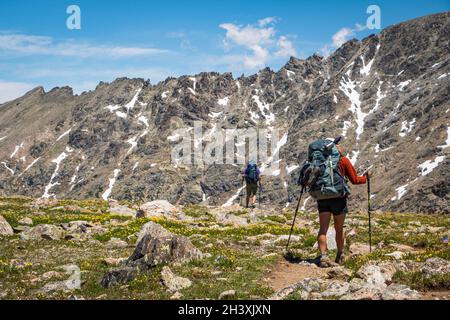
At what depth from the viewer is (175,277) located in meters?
11.9

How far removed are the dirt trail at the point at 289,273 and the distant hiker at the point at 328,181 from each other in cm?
61

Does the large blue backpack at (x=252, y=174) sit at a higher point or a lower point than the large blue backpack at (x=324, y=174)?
lower

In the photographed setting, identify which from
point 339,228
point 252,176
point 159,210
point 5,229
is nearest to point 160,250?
point 339,228

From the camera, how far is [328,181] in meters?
14.3

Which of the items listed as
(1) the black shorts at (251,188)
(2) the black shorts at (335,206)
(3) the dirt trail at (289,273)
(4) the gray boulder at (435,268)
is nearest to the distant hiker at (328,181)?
(2) the black shorts at (335,206)

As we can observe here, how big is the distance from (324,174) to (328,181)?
26cm

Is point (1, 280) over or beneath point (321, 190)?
beneath

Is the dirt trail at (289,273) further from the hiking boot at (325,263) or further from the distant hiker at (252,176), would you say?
the distant hiker at (252,176)

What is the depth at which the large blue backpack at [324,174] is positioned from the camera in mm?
14305

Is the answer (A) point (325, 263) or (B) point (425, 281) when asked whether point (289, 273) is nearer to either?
(A) point (325, 263)

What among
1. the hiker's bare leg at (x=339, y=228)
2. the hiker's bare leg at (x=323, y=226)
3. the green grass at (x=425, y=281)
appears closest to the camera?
the green grass at (x=425, y=281)

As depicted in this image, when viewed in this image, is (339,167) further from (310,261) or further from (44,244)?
(44,244)
